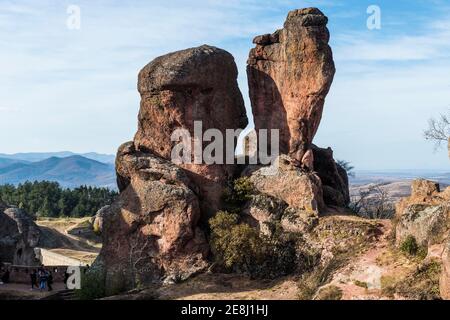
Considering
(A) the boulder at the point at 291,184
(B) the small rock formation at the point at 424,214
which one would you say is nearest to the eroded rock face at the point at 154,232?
(A) the boulder at the point at 291,184

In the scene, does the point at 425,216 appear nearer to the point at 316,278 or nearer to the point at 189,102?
the point at 316,278

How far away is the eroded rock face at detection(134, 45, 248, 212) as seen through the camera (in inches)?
1700

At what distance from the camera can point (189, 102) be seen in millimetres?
43719

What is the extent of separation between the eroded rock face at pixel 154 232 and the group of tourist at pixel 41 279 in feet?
12.9

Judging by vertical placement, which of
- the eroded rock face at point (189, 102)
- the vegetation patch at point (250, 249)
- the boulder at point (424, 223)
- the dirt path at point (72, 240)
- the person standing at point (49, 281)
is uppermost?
the eroded rock face at point (189, 102)

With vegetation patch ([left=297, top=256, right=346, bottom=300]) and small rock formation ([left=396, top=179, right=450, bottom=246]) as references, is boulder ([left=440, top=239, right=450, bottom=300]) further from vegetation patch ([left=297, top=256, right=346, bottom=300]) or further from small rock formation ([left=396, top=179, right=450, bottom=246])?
vegetation patch ([left=297, top=256, right=346, bottom=300])

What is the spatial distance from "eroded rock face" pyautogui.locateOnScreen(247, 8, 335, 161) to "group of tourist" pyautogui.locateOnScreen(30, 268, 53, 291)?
17.9 m

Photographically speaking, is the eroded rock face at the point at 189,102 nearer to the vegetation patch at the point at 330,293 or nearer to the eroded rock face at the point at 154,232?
the eroded rock face at the point at 154,232

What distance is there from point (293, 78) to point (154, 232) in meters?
14.2

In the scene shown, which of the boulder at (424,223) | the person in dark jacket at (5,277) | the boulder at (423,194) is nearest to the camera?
the boulder at (424,223)

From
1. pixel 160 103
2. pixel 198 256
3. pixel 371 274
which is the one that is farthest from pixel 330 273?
pixel 160 103

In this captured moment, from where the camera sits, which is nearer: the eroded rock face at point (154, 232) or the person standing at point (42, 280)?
the eroded rock face at point (154, 232)

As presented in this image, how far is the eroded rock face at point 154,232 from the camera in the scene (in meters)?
40.3
